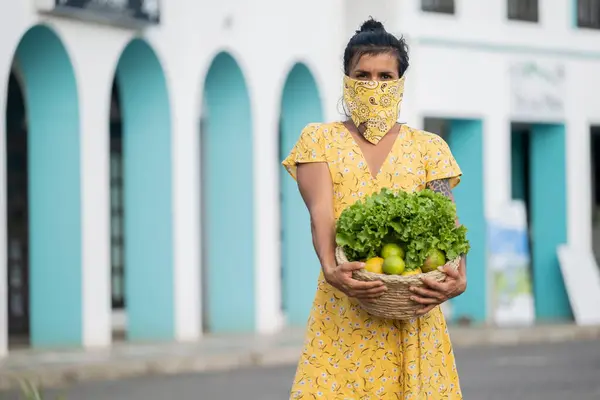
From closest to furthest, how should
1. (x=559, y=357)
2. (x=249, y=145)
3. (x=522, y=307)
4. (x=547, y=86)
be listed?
(x=559, y=357)
(x=249, y=145)
(x=522, y=307)
(x=547, y=86)

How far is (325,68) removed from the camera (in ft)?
71.3

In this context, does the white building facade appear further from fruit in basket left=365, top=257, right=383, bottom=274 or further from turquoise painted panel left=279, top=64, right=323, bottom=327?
fruit in basket left=365, top=257, right=383, bottom=274

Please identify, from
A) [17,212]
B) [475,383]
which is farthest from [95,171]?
A: [475,383]

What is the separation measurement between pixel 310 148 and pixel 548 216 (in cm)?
1999

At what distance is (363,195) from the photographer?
4.94m

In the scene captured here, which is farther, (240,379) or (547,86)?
(547,86)

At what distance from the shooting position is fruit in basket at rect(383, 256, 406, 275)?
4.61 m

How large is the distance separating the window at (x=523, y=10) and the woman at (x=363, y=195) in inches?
765

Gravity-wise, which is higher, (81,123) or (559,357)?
(81,123)

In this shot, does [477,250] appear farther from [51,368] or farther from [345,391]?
[345,391]

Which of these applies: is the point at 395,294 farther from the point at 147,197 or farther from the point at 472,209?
the point at 472,209

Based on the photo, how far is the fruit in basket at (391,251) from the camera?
470 cm

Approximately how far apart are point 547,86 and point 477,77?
148cm

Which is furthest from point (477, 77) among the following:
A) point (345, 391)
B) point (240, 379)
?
point (345, 391)
